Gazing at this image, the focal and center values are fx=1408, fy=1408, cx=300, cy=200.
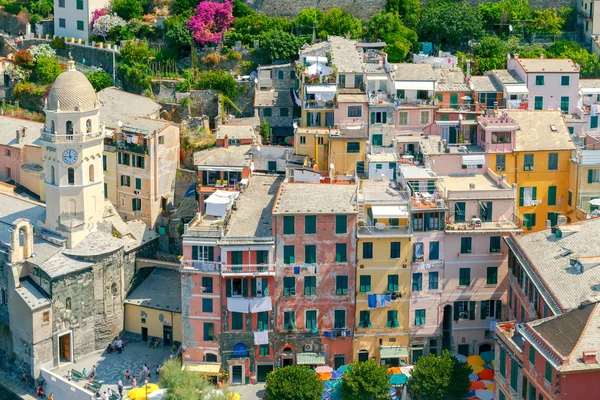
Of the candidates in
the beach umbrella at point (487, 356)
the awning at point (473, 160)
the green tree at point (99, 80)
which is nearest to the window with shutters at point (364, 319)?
the beach umbrella at point (487, 356)

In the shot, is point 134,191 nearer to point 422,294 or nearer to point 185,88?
point 185,88

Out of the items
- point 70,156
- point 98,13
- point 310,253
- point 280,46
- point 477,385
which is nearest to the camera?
point 477,385

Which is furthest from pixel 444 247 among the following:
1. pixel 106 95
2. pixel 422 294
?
pixel 106 95

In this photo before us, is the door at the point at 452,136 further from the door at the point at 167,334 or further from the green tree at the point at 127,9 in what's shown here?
the green tree at the point at 127,9

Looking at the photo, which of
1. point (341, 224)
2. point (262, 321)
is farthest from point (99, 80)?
point (341, 224)

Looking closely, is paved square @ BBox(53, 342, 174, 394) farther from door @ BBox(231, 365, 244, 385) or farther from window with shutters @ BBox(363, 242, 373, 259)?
window with shutters @ BBox(363, 242, 373, 259)

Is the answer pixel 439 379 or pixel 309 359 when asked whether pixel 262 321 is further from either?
pixel 439 379
